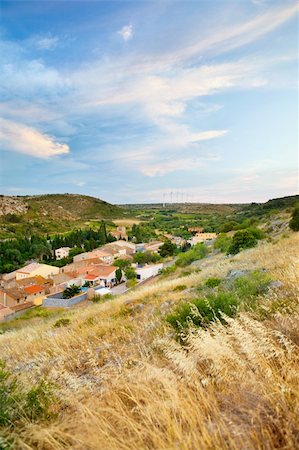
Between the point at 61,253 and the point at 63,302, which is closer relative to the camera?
Answer: the point at 63,302

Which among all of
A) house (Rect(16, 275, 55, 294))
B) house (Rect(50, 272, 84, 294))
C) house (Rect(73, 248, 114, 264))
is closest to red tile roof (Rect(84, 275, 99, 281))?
house (Rect(50, 272, 84, 294))

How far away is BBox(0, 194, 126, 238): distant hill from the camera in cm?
12021

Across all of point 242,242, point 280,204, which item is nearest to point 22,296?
point 242,242

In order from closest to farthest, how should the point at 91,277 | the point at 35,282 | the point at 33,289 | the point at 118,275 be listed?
the point at 33,289 < the point at 91,277 < the point at 118,275 < the point at 35,282

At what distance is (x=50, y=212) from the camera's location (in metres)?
147

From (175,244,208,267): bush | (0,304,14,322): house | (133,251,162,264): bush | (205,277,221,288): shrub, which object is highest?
(205,277,221,288): shrub

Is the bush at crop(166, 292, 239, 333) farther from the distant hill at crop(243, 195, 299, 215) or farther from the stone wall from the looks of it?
the distant hill at crop(243, 195, 299, 215)

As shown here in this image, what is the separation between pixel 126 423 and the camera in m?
2.18

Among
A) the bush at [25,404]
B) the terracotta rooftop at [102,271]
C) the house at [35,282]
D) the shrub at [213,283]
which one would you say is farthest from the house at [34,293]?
the bush at [25,404]

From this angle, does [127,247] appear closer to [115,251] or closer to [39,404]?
[115,251]

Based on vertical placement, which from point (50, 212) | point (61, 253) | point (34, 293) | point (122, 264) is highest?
point (50, 212)

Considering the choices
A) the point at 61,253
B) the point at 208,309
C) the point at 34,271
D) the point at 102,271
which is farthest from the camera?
the point at 61,253

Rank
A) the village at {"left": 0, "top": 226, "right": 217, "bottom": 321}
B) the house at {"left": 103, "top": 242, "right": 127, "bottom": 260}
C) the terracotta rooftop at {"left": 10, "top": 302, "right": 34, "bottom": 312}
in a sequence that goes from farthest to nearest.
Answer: the house at {"left": 103, "top": 242, "right": 127, "bottom": 260} → the terracotta rooftop at {"left": 10, "top": 302, "right": 34, "bottom": 312} → the village at {"left": 0, "top": 226, "right": 217, "bottom": 321}

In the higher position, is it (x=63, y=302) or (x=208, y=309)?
(x=208, y=309)
